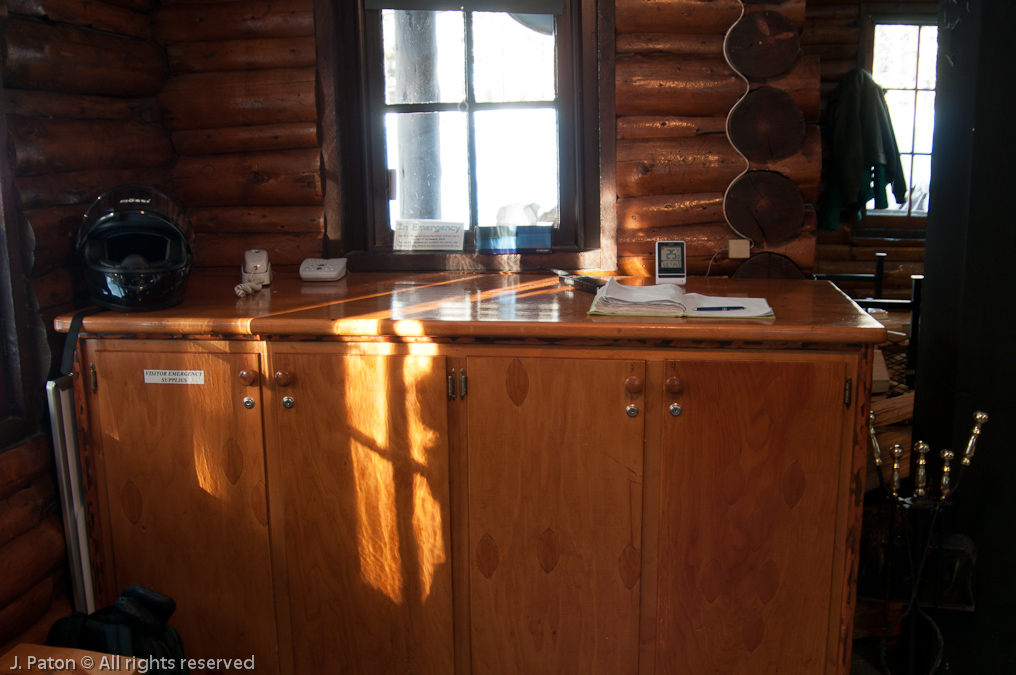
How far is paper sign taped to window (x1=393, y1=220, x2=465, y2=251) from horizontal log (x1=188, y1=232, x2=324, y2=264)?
1.10 ft

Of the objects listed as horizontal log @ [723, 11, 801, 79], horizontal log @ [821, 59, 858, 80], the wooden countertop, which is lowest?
the wooden countertop

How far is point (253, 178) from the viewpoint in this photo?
3.11 meters

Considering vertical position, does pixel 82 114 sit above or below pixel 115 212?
above

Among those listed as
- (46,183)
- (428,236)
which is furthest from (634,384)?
(46,183)

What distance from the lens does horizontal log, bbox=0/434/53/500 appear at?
2.18 m

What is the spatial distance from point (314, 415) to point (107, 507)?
791mm

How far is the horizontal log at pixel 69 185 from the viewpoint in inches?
89.6

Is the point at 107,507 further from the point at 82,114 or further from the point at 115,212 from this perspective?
the point at 82,114

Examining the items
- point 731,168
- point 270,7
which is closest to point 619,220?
point 731,168

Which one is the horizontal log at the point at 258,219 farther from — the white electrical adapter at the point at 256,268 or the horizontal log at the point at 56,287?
the horizontal log at the point at 56,287

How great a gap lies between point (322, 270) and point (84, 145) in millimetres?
897

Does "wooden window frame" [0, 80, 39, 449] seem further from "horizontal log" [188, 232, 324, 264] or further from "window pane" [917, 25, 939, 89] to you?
"window pane" [917, 25, 939, 89]

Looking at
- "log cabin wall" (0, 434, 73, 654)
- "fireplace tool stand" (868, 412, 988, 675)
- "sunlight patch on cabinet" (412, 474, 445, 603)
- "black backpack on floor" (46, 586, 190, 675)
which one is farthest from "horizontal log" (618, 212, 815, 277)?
"log cabin wall" (0, 434, 73, 654)

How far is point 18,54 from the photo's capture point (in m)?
2.25
